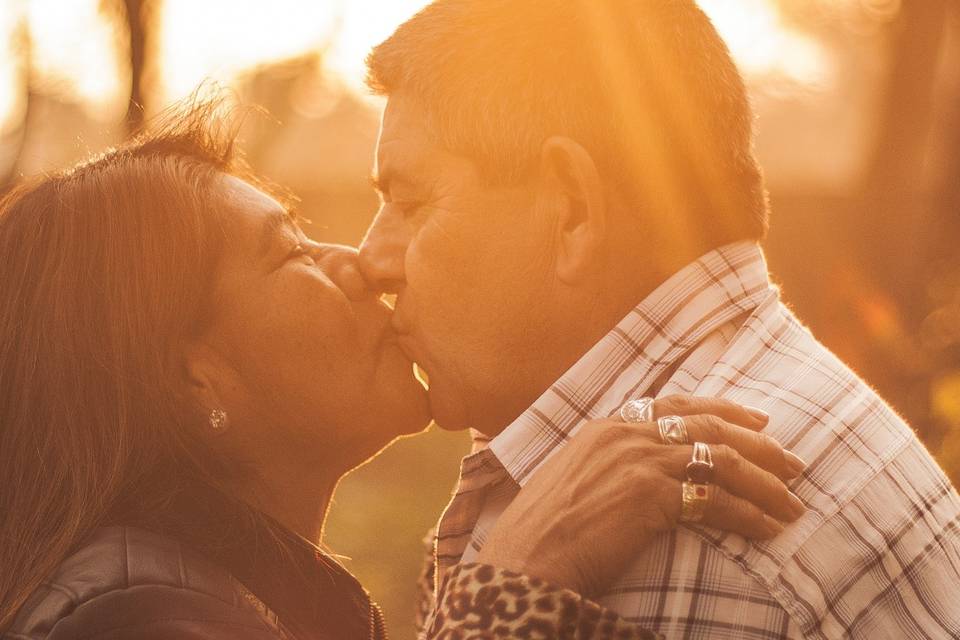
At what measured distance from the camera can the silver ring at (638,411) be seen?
2.66 m

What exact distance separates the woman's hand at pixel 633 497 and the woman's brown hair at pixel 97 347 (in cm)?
120

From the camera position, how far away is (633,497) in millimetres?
2480

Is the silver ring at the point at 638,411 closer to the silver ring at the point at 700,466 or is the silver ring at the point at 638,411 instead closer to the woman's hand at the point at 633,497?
the woman's hand at the point at 633,497

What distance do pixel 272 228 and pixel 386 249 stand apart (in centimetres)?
41

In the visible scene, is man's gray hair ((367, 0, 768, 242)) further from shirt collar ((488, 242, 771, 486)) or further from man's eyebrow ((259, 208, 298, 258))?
man's eyebrow ((259, 208, 298, 258))

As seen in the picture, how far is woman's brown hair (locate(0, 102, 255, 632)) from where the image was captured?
3309mm

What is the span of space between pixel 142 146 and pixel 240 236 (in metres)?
0.51

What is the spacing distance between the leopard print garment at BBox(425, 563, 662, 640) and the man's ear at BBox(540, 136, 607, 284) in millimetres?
902

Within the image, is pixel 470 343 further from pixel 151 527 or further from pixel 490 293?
pixel 151 527

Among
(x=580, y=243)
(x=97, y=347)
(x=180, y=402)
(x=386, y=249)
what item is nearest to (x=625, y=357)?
(x=580, y=243)

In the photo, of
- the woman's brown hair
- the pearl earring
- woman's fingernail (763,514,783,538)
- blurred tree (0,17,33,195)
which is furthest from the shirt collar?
blurred tree (0,17,33,195)

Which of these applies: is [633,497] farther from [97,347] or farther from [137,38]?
[137,38]

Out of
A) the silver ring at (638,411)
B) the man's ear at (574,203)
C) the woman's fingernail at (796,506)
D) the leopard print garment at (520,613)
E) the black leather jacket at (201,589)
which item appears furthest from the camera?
the man's ear at (574,203)

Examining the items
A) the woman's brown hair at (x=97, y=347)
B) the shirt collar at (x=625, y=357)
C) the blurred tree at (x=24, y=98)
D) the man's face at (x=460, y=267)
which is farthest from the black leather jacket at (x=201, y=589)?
the blurred tree at (x=24, y=98)
